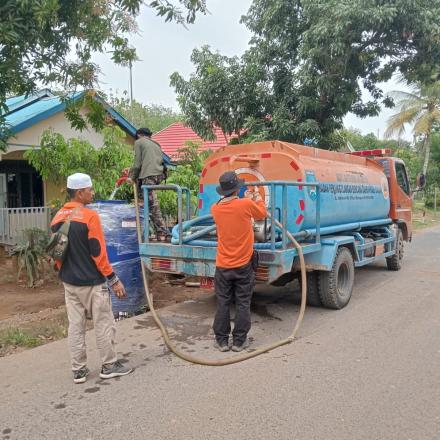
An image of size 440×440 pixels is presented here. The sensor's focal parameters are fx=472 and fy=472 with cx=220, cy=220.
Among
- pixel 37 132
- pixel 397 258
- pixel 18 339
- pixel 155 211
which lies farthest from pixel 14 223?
pixel 397 258

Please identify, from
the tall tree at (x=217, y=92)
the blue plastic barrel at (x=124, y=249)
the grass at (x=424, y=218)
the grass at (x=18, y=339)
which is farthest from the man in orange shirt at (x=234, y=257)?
the grass at (x=424, y=218)

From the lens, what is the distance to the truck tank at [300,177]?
6.27 meters

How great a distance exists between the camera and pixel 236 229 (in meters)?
4.81

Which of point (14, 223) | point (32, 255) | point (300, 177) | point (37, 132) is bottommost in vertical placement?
point (32, 255)

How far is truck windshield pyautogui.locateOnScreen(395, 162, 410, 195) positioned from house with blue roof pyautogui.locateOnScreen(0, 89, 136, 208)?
6.37 meters

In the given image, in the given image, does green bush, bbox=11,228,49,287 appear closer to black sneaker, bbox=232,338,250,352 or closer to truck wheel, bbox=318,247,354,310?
black sneaker, bbox=232,338,250,352

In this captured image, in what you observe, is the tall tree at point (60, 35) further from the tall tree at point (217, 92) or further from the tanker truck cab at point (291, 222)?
the tall tree at point (217, 92)

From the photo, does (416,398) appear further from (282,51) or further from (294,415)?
(282,51)

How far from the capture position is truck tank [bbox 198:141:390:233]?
247 inches

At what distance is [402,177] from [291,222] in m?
5.04

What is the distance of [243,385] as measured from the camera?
402 centimetres

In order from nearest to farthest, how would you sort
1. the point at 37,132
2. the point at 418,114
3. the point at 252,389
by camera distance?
the point at 252,389 → the point at 37,132 → the point at 418,114

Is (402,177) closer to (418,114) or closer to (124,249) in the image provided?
(124,249)

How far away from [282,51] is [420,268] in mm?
6356
